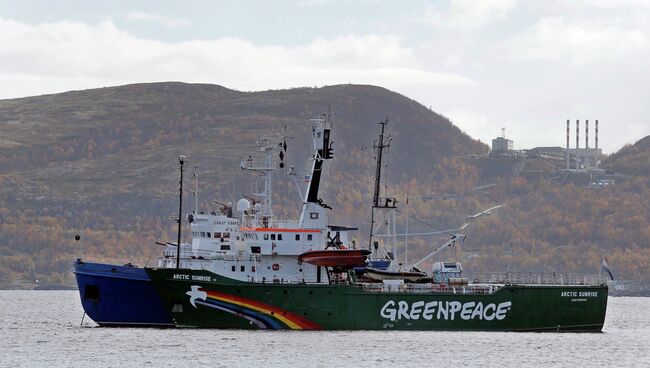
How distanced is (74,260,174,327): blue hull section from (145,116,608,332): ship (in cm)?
190

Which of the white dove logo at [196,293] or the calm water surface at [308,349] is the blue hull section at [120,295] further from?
the white dove logo at [196,293]

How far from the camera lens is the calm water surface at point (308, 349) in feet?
206

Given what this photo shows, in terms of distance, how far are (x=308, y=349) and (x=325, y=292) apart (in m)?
7.66

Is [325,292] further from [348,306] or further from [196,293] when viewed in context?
[196,293]

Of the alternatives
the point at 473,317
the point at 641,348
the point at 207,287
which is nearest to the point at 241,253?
the point at 207,287

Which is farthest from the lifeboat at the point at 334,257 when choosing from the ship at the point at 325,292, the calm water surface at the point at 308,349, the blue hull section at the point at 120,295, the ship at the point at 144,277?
the blue hull section at the point at 120,295

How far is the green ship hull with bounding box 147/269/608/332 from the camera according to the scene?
74.0m

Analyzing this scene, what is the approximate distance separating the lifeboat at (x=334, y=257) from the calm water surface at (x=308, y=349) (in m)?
3.73

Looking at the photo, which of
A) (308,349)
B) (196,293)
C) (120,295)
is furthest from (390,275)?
(120,295)

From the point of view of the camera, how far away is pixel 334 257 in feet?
246

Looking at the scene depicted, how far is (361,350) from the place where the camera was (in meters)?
67.6

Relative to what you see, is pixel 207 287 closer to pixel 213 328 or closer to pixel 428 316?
pixel 213 328

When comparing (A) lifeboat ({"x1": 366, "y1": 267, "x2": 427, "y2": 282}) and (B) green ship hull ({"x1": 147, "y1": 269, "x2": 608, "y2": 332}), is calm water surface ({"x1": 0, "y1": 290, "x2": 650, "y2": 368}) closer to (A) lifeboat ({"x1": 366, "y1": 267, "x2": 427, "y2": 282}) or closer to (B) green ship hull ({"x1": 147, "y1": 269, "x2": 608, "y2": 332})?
(B) green ship hull ({"x1": 147, "y1": 269, "x2": 608, "y2": 332})

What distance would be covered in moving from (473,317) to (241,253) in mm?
13186
